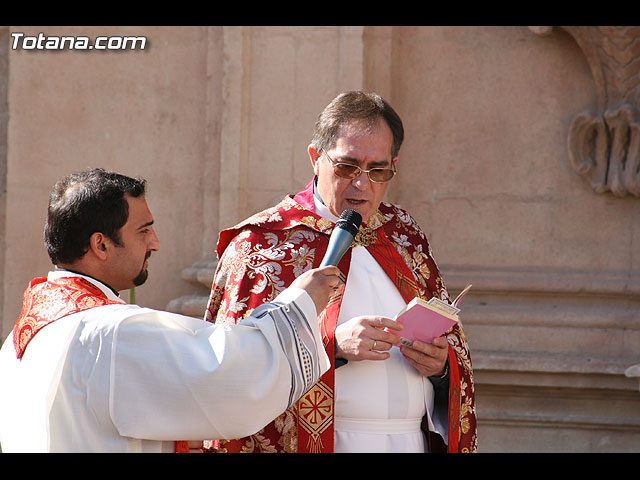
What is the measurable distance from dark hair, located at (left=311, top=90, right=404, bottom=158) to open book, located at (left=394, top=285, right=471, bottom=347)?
0.65m

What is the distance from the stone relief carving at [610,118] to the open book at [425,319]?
2.54 metres

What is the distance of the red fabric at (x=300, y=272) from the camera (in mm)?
3363

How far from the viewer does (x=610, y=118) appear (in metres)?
5.43

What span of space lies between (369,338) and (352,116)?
818 millimetres

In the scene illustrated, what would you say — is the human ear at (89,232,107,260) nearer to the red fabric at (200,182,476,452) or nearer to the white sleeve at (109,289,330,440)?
the white sleeve at (109,289,330,440)

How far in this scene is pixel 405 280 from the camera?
3.68 metres

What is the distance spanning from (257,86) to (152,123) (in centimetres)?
71

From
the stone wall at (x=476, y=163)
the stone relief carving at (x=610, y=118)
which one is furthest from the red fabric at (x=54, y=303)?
the stone relief carving at (x=610, y=118)

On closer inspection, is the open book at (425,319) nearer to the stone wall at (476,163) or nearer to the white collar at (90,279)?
the white collar at (90,279)

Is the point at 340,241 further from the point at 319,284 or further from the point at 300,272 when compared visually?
the point at 300,272

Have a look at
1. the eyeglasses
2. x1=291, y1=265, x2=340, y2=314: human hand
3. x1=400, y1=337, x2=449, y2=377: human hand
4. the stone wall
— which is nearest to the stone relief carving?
the stone wall

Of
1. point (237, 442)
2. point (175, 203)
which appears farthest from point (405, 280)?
point (175, 203)

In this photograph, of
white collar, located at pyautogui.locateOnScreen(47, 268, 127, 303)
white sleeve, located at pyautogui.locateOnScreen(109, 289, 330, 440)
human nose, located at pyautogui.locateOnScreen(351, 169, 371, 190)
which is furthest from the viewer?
human nose, located at pyautogui.locateOnScreen(351, 169, 371, 190)

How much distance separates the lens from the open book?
10.4ft
